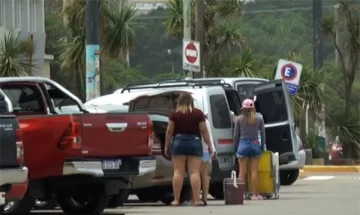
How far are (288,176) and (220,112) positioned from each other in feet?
23.7

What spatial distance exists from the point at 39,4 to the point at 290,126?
80.2 feet

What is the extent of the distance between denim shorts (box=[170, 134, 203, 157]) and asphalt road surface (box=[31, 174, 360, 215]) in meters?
0.89

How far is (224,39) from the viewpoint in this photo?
41469 mm

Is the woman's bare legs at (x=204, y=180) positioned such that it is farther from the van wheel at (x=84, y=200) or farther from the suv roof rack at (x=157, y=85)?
the van wheel at (x=84, y=200)

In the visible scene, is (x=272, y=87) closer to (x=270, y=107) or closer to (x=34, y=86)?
(x=270, y=107)

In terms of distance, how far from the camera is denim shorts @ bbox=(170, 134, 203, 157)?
63.3 feet

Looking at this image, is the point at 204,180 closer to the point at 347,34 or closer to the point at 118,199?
the point at 118,199

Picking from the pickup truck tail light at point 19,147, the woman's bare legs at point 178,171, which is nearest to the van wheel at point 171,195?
the woman's bare legs at point 178,171

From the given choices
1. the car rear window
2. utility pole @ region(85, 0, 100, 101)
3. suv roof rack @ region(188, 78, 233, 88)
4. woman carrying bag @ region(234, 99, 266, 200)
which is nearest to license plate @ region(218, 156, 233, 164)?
woman carrying bag @ region(234, 99, 266, 200)

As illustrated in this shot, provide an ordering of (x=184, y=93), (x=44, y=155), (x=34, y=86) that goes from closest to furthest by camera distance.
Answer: (x=44, y=155) < (x=34, y=86) < (x=184, y=93)

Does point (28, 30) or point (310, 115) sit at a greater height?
point (28, 30)

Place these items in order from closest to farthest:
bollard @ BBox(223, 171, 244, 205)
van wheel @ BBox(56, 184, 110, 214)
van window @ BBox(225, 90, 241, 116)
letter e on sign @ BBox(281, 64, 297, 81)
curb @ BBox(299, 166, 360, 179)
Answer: van wheel @ BBox(56, 184, 110, 214)
bollard @ BBox(223, 171, 244, 205)
van window @ BBox(225, 90, 241, 116)
letter e on sign @ BBox(281, 64, 297, 81)
curb @ BBox(299, 166, 360, 179)

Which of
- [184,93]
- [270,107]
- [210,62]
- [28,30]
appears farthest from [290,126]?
[28,30]

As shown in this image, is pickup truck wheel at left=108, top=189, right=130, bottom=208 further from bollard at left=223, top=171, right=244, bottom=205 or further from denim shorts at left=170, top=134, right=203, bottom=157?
bollard at left=223, top=171, right=244, bottom=205
